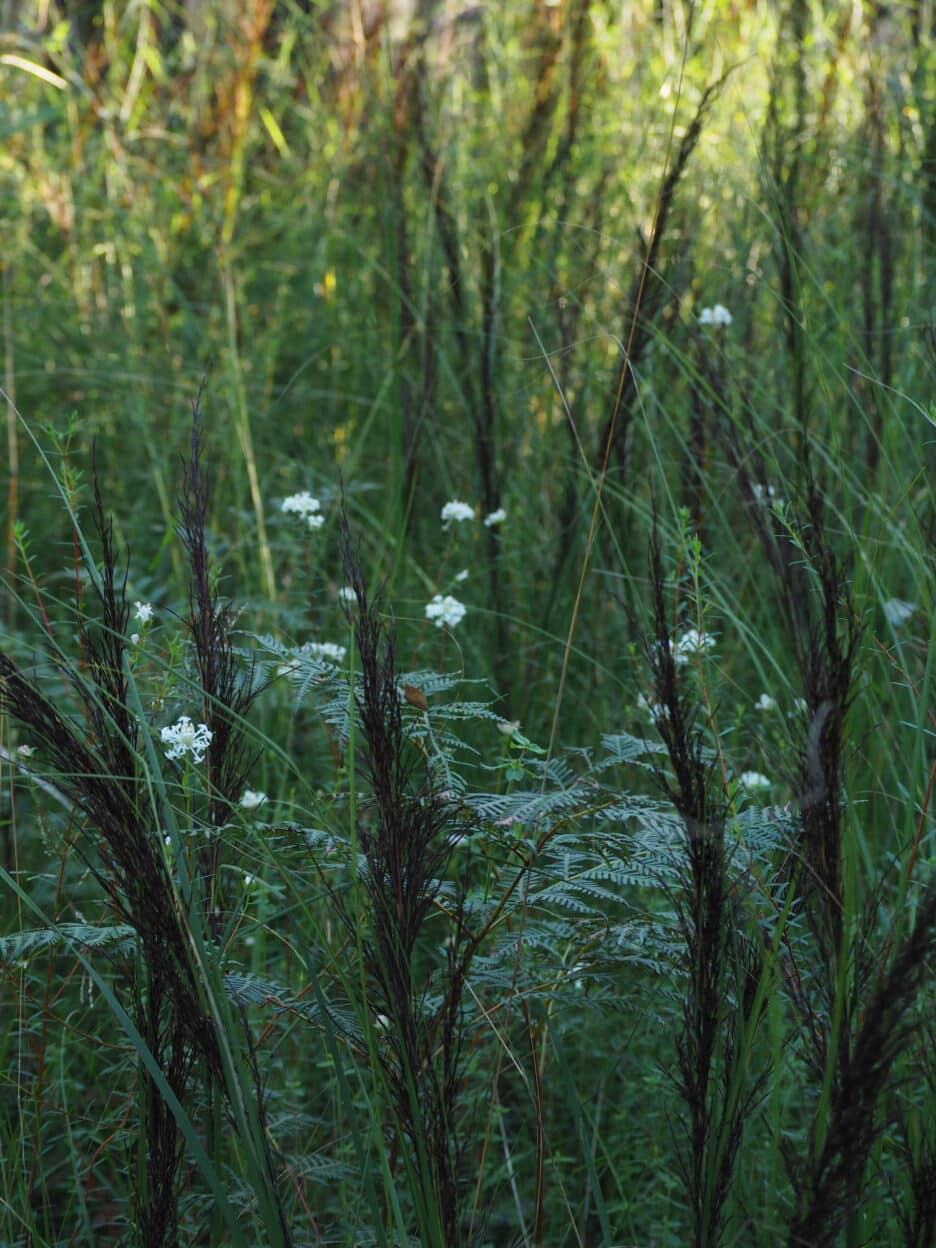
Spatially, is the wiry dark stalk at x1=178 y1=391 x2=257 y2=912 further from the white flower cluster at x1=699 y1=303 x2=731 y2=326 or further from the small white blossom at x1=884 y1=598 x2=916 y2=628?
the white flower cluster at x1=699 y1=303 x2=731 y2=326

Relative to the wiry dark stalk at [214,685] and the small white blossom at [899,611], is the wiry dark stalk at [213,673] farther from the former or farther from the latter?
the small white blossom at [899,611]

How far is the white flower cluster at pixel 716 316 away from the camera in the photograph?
2113mm

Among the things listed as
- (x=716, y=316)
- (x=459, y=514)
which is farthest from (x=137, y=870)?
(x=716, y=316)

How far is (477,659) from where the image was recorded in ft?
6.49

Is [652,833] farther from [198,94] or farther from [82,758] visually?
[198,94]

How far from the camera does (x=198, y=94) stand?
3.56m

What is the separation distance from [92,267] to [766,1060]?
3111mm

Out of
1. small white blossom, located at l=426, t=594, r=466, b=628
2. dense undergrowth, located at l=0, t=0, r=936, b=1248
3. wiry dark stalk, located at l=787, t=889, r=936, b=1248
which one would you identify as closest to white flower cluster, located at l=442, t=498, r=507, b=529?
dense undergrowth, located at l=0, t=0, r=936, b=1248

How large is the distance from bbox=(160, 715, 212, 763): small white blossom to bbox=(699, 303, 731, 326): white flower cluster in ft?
4.21

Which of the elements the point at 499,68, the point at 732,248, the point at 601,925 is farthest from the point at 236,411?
the point at 499,68

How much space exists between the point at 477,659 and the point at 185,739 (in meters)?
0.94

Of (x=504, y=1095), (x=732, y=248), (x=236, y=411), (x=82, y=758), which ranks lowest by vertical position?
(x=504, y=1095)

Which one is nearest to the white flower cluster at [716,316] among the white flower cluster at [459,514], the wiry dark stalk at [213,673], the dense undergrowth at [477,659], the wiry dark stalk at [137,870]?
the dense undergrowth at [477,659]

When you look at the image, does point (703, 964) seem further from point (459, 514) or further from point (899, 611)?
point (459, 514)
